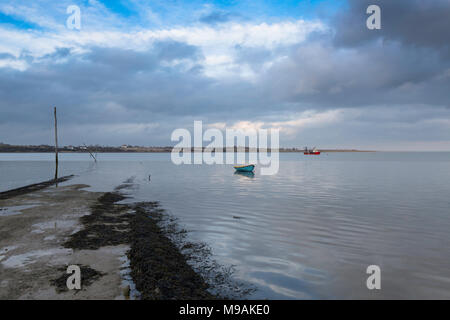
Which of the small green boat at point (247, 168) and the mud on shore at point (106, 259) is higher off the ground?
the small green boat at point (247, 168)

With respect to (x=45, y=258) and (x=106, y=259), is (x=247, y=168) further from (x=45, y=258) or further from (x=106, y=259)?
(x=45, y=258)

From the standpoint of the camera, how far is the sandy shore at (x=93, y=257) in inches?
325

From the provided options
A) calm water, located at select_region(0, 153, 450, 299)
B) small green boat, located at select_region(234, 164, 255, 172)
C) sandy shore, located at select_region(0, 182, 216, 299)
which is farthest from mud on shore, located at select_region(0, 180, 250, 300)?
small green boat, located at select_region(234, 164, 255, 172)

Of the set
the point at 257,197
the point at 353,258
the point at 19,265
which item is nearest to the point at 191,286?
the point at 19,265

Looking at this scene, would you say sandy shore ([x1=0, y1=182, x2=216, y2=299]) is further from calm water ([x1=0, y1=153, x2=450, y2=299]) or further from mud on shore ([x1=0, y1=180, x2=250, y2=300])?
calm water ([x1=0, y1=153, x2=450, y2=299])

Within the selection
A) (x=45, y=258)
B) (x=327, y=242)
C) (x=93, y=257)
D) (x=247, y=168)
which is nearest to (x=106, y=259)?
(x=93, y=257)

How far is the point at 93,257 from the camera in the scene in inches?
432

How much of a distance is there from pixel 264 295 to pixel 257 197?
21.4 metres

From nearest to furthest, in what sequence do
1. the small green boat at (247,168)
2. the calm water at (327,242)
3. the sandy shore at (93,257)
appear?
the sandy shore at (93,257) → the calm water at (327,242) → the small green boat at (247,168)

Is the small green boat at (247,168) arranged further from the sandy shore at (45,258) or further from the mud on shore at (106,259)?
the sandy shore at (45,258)

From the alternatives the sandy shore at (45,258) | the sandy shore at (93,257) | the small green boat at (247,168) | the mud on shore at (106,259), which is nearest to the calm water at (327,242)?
the mud on shore at (106,259)

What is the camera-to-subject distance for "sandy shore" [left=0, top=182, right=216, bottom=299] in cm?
827

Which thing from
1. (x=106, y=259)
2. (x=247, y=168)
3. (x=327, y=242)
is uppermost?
(x=247, y=168)

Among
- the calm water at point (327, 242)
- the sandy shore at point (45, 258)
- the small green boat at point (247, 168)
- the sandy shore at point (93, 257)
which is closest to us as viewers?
the sandy shore at point (45, 258)
